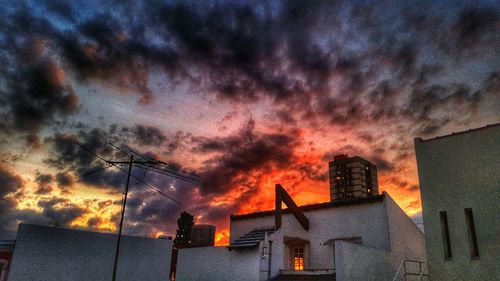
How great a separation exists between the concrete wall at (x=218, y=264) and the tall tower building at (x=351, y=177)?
148m

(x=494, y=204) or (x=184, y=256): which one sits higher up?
(x=494, y=204)

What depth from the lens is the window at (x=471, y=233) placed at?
14082 millimetres

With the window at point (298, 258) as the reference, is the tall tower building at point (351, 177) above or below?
above

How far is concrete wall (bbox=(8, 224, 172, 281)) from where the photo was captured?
56.6 ft

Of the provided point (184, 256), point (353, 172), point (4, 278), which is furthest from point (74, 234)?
point (353, 172)

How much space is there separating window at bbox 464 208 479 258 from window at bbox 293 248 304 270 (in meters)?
11.6

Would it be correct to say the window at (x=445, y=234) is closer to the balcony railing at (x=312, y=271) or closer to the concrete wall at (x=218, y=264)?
the balcony railing at (x=312, y=271)

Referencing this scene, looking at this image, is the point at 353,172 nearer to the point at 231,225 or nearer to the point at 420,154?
the point at 231,225

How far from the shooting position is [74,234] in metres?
19.2

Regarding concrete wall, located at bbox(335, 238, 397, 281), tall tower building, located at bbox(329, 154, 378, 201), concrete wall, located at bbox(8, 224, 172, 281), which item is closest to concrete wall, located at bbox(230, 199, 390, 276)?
concrete wall, located at bbox(335, 238, 397, 281)

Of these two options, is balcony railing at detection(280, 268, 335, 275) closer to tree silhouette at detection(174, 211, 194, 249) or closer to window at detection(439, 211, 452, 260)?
window at detection(439, 211, 452, 260)

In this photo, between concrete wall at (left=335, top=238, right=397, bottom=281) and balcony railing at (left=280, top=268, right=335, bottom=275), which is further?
balcony railing at (left=280, top=268, right=335, bottom=275)

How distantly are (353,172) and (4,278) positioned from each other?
164401mm

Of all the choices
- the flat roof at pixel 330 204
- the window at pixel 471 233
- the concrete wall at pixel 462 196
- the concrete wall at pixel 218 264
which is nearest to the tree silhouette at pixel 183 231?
the flat roof at pixel 330 204
